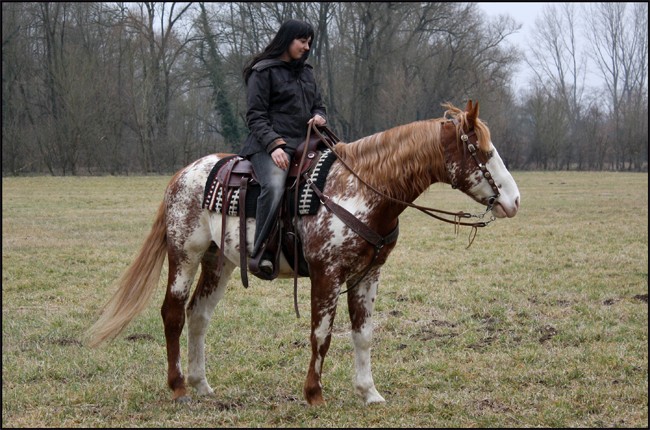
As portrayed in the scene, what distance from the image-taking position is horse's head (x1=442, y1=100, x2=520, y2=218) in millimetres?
4480

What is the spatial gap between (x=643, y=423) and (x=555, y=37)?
61.3 metres

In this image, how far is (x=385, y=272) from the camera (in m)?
9.96

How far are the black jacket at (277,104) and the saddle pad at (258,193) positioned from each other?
249mm

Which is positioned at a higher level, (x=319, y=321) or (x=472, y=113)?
(x=472, y=113)

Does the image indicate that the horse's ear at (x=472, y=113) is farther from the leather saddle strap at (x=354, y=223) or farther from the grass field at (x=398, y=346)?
the grass field at (x=398, y=346)

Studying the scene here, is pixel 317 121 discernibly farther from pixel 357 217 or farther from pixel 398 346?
pixel 398 346

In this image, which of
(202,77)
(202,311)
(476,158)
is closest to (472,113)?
(476,158)

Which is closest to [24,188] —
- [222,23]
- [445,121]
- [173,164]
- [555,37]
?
[173,164]

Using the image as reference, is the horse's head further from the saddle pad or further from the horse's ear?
the saddle pad

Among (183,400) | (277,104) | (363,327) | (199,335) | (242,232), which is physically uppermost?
(277,104)

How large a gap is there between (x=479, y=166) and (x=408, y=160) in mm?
479

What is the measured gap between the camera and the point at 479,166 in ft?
14.7

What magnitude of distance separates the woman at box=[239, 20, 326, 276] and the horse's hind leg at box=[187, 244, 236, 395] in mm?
721

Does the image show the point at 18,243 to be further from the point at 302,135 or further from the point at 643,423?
the point at 643,423
